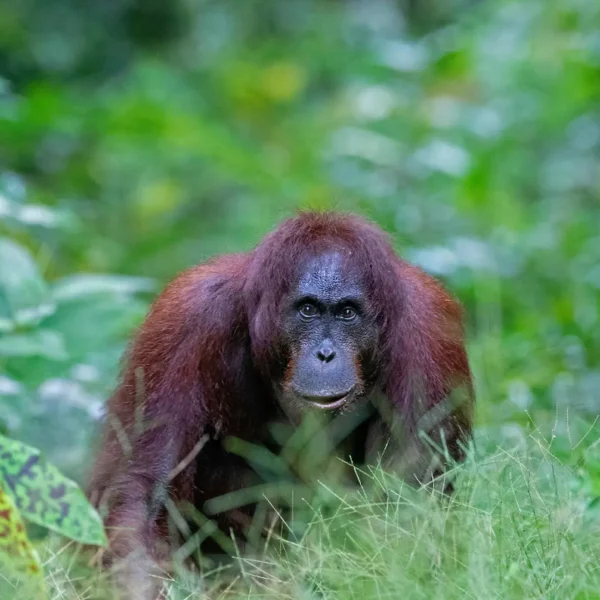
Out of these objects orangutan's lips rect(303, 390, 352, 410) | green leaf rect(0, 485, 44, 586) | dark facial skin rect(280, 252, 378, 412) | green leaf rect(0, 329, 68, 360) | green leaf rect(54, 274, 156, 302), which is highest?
dark facial skin rect(280, 252, 378, 412)

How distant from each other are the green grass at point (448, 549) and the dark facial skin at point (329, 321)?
38cm

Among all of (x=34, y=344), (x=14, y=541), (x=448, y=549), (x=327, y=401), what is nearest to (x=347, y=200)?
(x=34, y=344)

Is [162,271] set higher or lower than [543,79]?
lower

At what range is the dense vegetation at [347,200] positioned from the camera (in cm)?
319

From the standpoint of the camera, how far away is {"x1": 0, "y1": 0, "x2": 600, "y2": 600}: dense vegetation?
3191 millimetres

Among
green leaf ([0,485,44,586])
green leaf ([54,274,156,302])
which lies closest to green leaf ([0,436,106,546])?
green leaf ([0,485,44,586])

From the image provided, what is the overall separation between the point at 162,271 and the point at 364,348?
4.72m

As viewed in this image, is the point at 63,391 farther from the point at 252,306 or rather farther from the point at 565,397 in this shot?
the point at 565,397

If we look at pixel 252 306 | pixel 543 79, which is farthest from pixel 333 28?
pixel 252 306

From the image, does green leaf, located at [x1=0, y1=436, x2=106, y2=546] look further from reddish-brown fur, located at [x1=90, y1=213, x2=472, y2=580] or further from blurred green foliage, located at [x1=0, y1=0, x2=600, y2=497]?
blurred green foliage, located at [x1=0, y1=0, x2=600, y2=497]

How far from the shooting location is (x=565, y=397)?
4973 millimetres

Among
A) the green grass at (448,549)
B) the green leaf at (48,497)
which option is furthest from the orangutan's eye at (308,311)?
the green leaf at (48,497)

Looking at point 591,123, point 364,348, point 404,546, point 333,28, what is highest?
point 333,28

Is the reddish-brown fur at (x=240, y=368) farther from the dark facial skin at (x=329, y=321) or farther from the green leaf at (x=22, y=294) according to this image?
the green leaf at (x=22, y=294)
